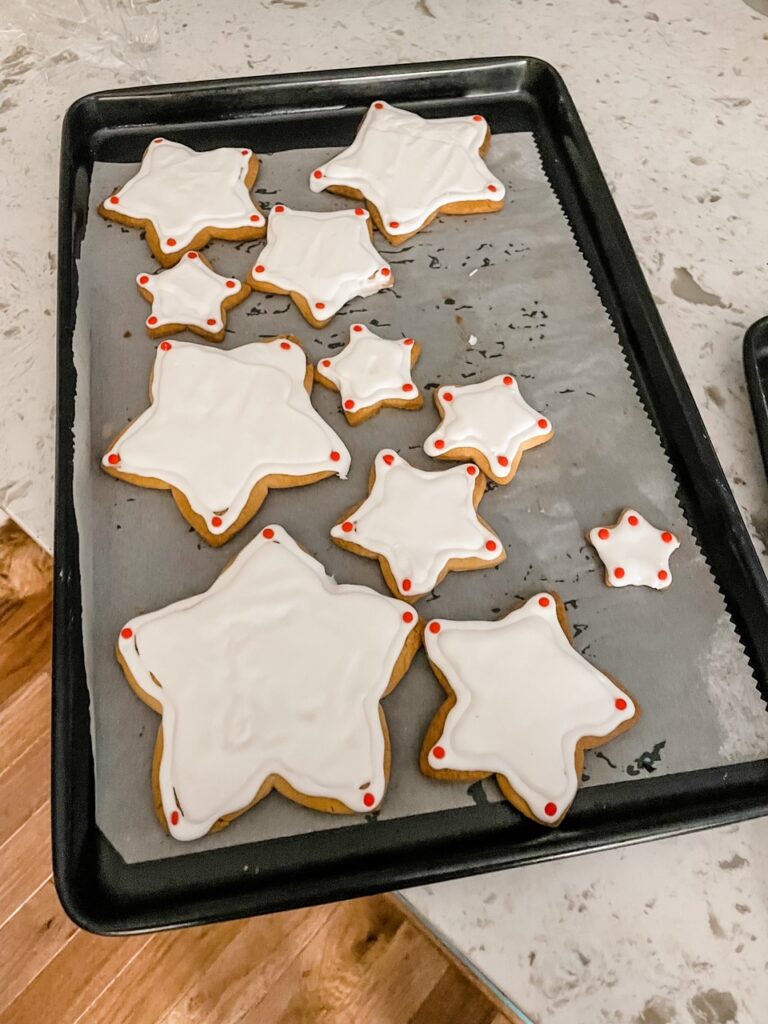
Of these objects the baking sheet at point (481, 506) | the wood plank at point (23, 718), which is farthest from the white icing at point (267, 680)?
the wood plank at point (23, 718)

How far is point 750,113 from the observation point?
3.74 ft

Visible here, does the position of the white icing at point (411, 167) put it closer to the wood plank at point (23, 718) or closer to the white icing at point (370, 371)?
the white icing at point (370, 371)

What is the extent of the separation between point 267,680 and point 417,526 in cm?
21

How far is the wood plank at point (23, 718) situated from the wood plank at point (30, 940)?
199 mm

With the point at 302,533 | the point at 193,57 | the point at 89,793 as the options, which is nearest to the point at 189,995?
the point at 89,793

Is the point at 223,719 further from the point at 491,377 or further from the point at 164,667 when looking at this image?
the point at 491,377

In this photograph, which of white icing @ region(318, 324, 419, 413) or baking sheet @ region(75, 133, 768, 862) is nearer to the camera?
baking sheet @ region(75, 133, 768, 862)

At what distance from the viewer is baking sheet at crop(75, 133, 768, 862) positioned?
0.72 m

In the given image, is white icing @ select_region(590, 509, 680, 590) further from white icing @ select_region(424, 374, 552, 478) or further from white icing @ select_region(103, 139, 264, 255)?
white icing @ select_region(103, 139, 264, 255)

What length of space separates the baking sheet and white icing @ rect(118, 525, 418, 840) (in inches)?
1.0

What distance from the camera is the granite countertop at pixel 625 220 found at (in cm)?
66

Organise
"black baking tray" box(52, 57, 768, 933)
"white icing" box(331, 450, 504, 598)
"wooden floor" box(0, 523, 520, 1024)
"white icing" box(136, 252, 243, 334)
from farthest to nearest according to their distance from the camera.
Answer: "wooden floor" box(0, 523, 520, 1024) → "white icing" box(136, 252, 243, 334) → "white icing" box(331, 450, 504, 598) → "black baking tray" box(52, 57, 768, 933)

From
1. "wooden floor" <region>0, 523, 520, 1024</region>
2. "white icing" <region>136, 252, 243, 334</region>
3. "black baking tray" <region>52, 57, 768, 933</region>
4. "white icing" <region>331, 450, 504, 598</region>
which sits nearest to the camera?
"black baking tray" <region>52, 57, 768, 933</region>

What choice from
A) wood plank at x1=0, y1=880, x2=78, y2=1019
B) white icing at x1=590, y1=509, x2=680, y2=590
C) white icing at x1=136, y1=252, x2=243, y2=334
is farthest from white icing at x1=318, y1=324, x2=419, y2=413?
wood plank at x1=0, y1=880, x2=78, y2=1019
